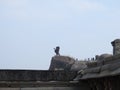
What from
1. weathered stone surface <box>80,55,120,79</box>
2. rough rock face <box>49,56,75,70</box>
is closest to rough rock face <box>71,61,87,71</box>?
weathered stone surface <box>80,55,120,79</box>

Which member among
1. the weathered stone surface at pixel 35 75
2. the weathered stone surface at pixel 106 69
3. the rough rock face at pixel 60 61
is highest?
the rough rock face at pixel 60 61

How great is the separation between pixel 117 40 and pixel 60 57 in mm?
14900

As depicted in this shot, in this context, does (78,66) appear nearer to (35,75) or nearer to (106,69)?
(35,75)

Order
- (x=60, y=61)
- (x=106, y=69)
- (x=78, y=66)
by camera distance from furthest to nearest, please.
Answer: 1. (x=60, y=61)
2. (x=78, y=66)
3. (x=106, y=69)

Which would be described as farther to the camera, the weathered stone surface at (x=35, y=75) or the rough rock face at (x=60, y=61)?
the rough rock face at (x=60, y=61)

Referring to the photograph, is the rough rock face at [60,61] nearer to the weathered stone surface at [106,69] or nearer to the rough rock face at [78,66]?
the rough rock face at [78,66]

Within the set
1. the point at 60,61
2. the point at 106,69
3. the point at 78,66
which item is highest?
the point at 60,61

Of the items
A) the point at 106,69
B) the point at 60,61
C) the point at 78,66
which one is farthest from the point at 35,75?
the point at 60,61

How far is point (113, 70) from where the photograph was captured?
12.4 m

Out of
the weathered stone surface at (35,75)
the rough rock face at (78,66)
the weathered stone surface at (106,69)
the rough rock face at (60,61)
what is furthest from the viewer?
the rough rock face at (60,61)

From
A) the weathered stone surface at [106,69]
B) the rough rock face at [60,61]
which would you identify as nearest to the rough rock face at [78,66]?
the weathered stone surface at [106,69]

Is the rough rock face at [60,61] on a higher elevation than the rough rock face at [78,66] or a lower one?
higher

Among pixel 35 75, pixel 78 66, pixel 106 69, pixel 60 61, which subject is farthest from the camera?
pixel 60 61

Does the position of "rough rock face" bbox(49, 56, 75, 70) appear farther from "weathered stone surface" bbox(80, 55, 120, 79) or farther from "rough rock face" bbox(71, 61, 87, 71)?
"weathered stone surface" bbox(80, 55, 120, 79)
